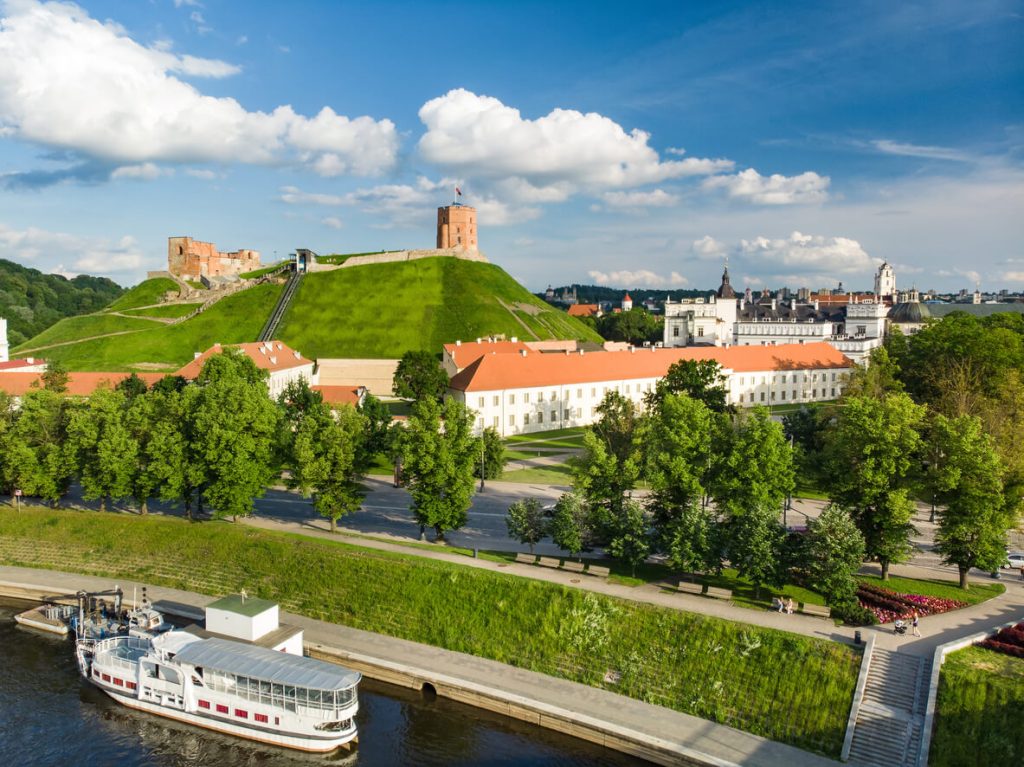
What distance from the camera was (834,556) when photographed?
111ft

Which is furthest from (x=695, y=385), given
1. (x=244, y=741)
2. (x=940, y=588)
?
(x=244, y=741)

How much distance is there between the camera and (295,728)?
2869 cm

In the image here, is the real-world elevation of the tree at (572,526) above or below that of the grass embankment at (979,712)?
above

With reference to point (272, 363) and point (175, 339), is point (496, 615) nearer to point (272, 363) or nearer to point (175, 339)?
point (272, 363)

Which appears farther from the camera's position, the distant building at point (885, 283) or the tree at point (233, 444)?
the distant building at point (885, 283)

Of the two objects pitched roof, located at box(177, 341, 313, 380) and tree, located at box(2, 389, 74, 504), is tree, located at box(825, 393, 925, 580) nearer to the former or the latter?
tree, located at box(2, 389, 74, 504)

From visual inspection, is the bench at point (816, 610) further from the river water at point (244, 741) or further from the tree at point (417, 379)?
the tree at point (417, 379)

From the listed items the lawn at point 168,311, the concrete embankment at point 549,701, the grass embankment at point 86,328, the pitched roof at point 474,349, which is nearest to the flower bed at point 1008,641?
the concrete embankment at point 549,701

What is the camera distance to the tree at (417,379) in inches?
3034

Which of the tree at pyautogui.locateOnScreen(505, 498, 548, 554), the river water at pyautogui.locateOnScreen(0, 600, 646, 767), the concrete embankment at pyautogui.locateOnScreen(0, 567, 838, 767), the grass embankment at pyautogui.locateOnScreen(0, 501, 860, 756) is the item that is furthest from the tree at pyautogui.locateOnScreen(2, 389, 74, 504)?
the tree at pyautogui.locateOnScreen(505, 498, 548, 554)

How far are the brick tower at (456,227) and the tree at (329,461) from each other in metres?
105

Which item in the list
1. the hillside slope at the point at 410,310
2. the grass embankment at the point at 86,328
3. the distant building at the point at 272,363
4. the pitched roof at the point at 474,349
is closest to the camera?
the distant building at the point at 272,363

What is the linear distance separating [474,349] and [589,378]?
55.6 ft

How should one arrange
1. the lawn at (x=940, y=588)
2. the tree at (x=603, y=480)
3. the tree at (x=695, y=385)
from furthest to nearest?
1. the tree at (x=695, y=385)
2. the tree at (x=603, y=480)
3. the lawn at (x=940, y=588)
